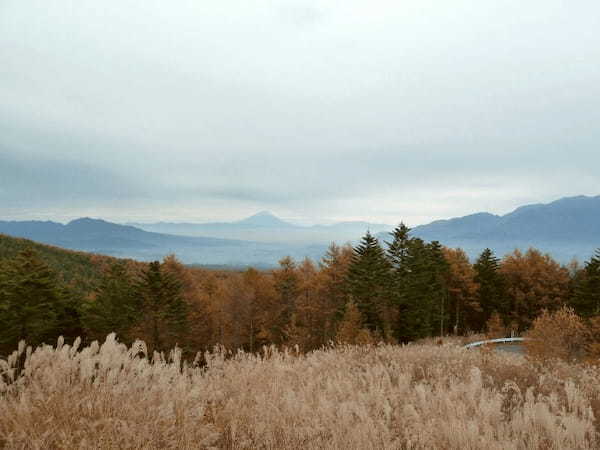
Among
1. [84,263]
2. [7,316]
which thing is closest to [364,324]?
[7,316]

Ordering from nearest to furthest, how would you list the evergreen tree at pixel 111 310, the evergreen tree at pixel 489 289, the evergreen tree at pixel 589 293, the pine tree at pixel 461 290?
the evergreen tree at pixel 111 310, the evergreen tree at pixel 589 293, the pine tree at pixel 461 290, the evergreen tree at pixel 489 289

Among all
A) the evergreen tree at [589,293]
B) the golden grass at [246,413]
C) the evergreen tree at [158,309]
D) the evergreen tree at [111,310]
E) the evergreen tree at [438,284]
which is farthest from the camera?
the evergreen tree at [438,284]

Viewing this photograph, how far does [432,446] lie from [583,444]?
1.56 meters

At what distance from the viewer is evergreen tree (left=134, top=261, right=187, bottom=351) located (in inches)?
1454

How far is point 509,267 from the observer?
63781mm

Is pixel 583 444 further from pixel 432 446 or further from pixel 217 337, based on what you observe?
pixel 217 337

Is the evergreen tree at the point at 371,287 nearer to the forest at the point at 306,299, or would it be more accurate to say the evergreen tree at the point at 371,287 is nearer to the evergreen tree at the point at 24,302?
the forest at the point at 306,299

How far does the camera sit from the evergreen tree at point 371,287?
41750 mm

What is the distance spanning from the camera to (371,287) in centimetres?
4178

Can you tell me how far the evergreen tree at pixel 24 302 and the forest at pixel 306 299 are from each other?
10 cm

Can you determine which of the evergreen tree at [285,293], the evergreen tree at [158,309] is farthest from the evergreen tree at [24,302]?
the evergreen tree at [285,293]

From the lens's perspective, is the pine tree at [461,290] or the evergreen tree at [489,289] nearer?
the pine tree at [461,290]

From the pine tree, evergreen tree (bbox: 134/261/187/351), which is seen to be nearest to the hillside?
evergreen tree (bbox: 134/261/187/351)

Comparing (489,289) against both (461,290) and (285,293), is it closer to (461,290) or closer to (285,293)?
(461,290)
